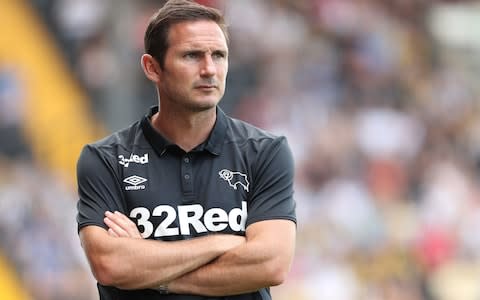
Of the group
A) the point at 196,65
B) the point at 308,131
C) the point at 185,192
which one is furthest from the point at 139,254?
the point at 308,131

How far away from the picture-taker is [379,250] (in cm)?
1259

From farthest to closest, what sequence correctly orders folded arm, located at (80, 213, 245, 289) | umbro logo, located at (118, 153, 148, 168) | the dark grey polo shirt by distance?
1. umbro logo, located at (118, 153, 148, 168)
2. the dark grey polo shirt
3. folded arm, located at (80, 213, 245, 289)

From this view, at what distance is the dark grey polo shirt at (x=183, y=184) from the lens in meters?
4.77

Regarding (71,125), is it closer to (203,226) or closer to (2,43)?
(2,43)

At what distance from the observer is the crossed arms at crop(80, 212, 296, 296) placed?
4676 mm

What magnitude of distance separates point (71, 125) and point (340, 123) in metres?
2.74

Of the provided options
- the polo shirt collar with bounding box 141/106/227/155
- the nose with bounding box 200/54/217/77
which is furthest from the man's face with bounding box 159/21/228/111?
the polo shirt collar with bounding box 141/106/227/155

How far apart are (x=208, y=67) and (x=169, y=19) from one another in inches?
10.1

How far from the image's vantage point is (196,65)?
481 centimetres

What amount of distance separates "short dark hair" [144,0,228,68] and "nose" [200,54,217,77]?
0.51 feet

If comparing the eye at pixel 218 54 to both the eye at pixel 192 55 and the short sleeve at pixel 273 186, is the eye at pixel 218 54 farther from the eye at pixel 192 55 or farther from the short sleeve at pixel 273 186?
the short sleeve at pixel 273 186

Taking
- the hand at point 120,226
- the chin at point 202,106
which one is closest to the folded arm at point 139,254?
the hand at point 120,226

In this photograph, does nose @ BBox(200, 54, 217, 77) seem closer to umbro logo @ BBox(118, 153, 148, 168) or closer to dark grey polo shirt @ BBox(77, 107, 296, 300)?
dark grey polo shirt @ BBox(77, 107, 296, 300)

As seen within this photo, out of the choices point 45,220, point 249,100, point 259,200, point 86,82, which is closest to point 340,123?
point 249,100
